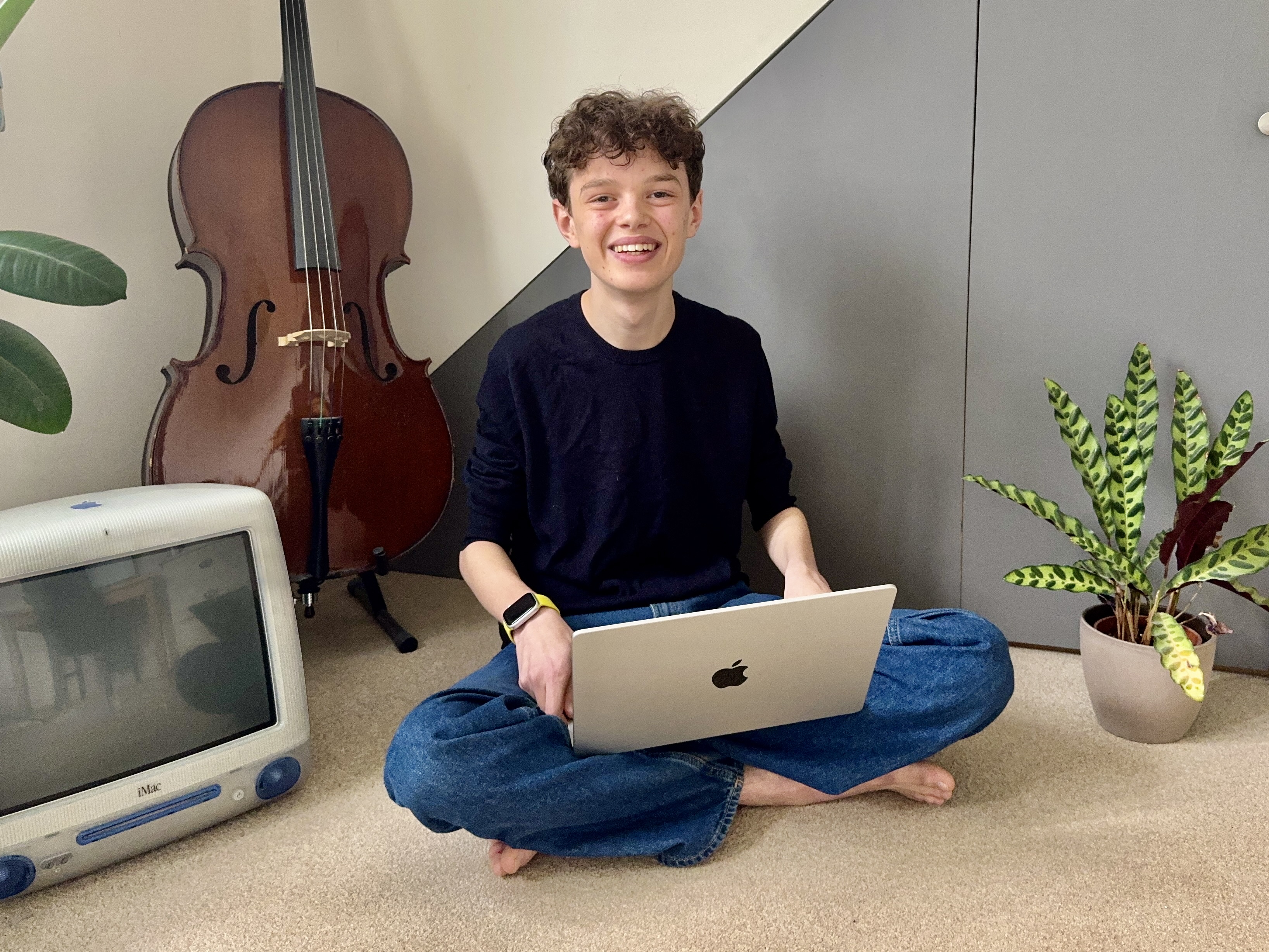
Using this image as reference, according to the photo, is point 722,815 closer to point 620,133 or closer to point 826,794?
point 826,794

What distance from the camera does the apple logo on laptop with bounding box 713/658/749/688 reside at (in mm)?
1018

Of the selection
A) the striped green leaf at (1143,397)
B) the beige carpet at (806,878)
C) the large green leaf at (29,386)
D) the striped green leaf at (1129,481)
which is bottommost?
the beige carpet at (806,878)

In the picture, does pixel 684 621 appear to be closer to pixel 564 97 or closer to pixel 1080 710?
pixel 1080 710

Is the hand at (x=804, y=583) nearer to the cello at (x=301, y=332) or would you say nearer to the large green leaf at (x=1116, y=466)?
the large green leaf at (x=1116, y=466)

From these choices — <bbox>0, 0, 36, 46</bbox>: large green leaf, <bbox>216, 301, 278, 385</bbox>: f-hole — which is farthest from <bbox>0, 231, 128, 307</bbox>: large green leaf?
<bbox>216, 301, 278, 385</bbox>: f-hole

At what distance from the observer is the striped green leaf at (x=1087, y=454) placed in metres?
1.42

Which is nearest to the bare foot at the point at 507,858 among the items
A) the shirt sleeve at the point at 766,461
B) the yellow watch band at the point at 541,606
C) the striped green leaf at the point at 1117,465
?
the yellow watch band at the point at 541,606

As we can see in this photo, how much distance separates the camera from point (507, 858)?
1.12m

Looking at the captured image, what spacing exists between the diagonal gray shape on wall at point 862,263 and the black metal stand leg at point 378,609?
2.23 feet

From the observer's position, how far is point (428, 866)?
1.16 meters

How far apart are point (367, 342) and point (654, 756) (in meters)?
0.86

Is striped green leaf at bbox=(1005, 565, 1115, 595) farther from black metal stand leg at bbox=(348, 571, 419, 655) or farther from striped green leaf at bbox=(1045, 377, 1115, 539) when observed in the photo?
black metal stand leg at bbox=(348, 571, 419, 655)

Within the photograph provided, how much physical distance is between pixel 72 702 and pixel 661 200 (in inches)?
37.9

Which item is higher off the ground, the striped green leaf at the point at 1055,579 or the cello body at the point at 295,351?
the cello body at the point at 295,351
